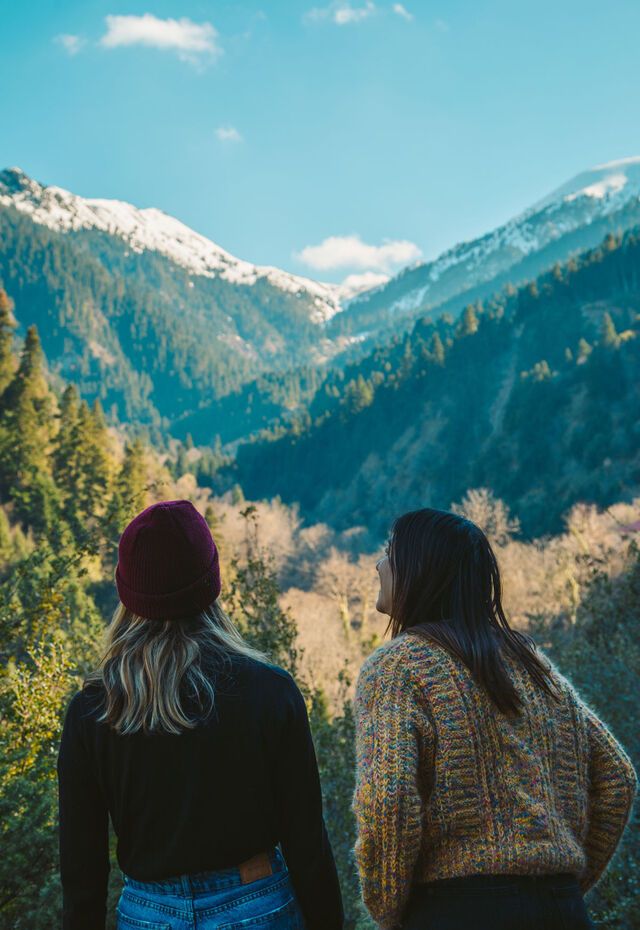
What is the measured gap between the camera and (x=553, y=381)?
2662 inches

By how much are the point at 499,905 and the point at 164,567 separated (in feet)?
4.25

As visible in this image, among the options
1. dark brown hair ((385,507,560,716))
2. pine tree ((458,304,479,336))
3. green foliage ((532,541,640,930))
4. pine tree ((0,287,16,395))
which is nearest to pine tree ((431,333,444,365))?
pine tree ((458,304,479,336))

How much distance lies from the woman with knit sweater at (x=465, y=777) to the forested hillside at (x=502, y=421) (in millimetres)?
53455

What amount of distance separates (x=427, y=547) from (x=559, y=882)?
1.00 m

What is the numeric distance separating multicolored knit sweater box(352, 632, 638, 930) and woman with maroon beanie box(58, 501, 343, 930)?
22 cm

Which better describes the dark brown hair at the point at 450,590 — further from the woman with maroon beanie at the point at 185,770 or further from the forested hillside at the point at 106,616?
the forested hillside at the point at 106,616

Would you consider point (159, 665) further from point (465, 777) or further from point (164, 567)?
point (465, 777)

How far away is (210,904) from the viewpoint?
6.08 feet

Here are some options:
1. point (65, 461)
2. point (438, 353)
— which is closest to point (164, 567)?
point (65, 461)

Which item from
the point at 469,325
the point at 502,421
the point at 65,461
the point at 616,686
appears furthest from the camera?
the point at 469,325

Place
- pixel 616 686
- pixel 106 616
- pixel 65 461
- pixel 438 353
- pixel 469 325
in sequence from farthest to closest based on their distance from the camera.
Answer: pixel 469 325 → pixel 438 353 → pixel 65 461 → pixel 106 616 → pixel 616 686

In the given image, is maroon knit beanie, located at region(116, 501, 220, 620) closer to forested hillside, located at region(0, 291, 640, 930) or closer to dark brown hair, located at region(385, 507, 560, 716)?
dark brown hair, located at region(385, 507, 560, 716)

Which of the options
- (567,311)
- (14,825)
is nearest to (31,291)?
(567,311)

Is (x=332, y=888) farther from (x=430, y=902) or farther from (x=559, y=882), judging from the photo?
(x=559, y=882)
